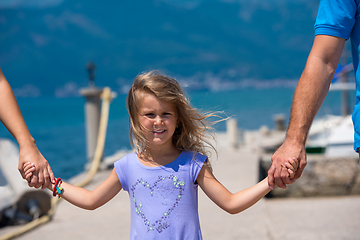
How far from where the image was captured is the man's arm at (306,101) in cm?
175

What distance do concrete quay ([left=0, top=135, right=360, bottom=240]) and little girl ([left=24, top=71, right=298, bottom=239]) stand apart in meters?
2.40

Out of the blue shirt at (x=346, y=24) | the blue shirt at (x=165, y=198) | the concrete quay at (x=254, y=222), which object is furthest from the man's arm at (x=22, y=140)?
the concrete quay at (x=254, y=222)

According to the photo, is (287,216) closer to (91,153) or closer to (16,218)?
(16,218)

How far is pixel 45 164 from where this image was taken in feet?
6.08

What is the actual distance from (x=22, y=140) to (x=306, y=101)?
142cm

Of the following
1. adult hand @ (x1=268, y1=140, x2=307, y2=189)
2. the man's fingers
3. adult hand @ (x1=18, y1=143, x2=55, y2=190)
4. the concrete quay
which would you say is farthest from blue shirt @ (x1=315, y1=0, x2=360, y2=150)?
the concrete quay

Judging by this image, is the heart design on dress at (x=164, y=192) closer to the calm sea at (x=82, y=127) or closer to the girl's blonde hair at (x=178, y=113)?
the girl's blonde hair at (x=178, y=113)

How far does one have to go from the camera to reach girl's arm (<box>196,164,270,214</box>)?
5.78ft

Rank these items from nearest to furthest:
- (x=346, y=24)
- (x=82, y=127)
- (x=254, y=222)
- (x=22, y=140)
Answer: (x=346, y=24), (x=22, y=140), (x=254, y=222), (x=82, y=127)

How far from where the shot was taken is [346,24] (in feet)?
5.66

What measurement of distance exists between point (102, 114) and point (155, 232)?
706 cm

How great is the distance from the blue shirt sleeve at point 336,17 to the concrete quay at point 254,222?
268cm

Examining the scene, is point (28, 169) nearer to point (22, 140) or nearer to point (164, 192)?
point (22, 140)

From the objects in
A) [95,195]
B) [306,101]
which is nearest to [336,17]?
[306,101]
